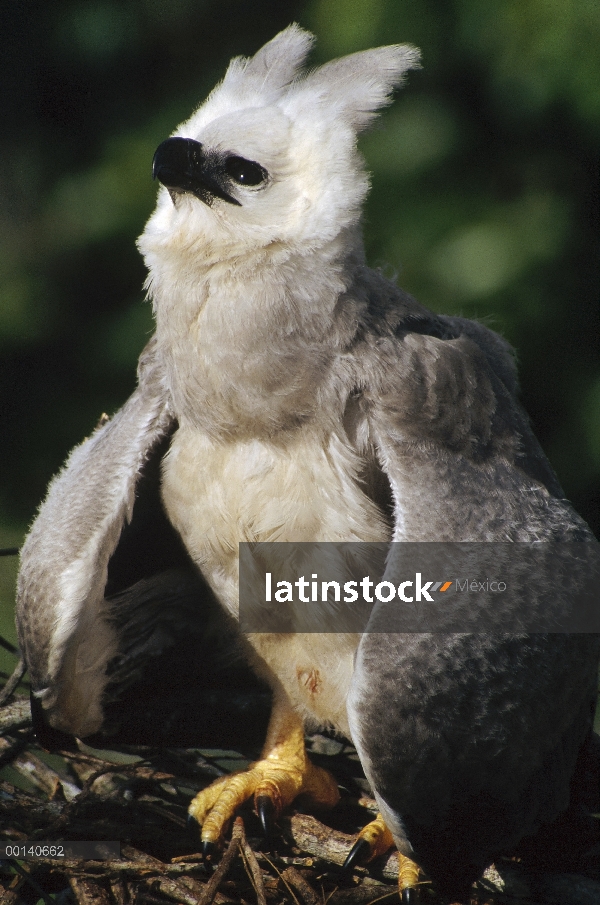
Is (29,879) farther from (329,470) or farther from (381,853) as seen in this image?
(329,470)

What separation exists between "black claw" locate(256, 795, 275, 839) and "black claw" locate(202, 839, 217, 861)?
9 cm

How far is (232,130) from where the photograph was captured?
4.57ft

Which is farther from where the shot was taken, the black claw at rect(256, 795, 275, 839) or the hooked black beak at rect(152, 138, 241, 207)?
the black claw at rect(256, 795, 275, 839)

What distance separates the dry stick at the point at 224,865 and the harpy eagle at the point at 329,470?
0.05m

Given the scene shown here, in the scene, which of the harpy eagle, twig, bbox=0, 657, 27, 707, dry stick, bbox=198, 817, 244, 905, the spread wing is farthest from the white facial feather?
dry stick, bbox=198, 817, 244, 905

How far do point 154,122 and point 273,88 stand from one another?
1126 mm

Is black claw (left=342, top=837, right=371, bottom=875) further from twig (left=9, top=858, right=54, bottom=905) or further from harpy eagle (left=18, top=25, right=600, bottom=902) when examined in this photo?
twig (left=9, top=858, right=54, bottom=905)

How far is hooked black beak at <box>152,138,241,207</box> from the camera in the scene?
1333 mm

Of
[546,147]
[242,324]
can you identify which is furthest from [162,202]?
[546,147]

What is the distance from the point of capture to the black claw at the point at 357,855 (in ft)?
4.53

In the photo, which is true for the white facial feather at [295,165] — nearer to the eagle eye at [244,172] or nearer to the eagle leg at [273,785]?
the eagle eye at [244,172]

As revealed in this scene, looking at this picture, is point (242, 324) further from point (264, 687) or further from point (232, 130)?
point (264, 687)

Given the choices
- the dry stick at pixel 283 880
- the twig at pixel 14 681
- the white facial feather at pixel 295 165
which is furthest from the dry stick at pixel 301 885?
the white facial feather at pixel 295 165

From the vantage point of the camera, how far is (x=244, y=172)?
138 centimetres
